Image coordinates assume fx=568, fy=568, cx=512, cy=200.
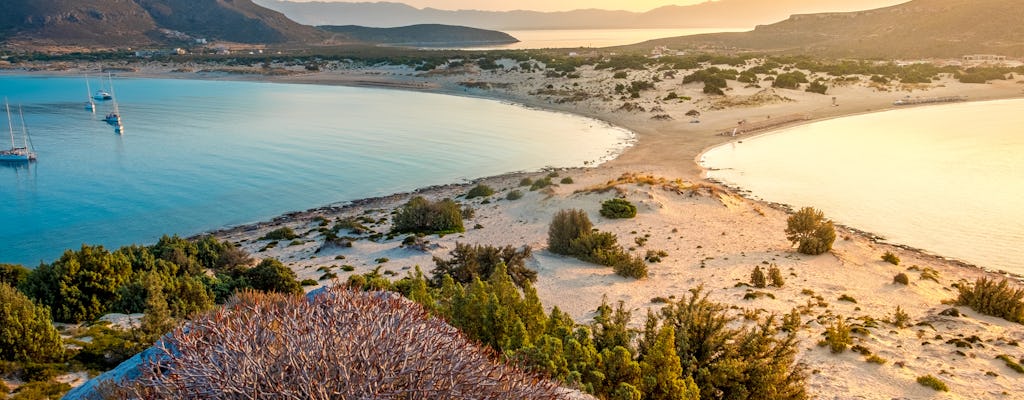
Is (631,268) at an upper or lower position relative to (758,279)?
lower

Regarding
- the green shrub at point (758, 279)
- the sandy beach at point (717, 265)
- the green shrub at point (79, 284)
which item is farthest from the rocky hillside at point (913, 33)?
the green shrub at point (79, 284)

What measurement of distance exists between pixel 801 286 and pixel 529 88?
45.0 meters

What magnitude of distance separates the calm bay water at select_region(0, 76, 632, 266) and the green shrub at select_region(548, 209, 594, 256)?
11.0 metres

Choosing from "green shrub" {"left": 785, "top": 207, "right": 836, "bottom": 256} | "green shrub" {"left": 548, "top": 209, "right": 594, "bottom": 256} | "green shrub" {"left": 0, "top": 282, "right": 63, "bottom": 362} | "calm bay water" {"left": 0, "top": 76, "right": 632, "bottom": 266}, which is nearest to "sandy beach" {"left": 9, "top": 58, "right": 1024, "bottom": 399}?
"green shrub" {"left": 785, "top": 207, "right": 836, "bottom": 256}

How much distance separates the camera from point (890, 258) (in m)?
14.5

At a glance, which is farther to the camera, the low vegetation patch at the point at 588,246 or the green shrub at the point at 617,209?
the green shrub at the point at 617,209

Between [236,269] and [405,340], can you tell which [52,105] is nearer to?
[236,269]

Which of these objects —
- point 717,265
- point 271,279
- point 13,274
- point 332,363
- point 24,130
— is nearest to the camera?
point 332,363

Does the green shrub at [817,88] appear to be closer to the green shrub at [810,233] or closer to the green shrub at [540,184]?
the green shrub at [540,184]

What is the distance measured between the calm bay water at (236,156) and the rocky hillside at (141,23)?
69.8m

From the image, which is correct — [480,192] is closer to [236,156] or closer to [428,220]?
[428,220]

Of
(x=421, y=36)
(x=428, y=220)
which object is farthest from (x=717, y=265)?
(x=421, y=36)

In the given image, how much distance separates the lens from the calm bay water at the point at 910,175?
17.2m

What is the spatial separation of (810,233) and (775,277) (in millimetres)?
3464
